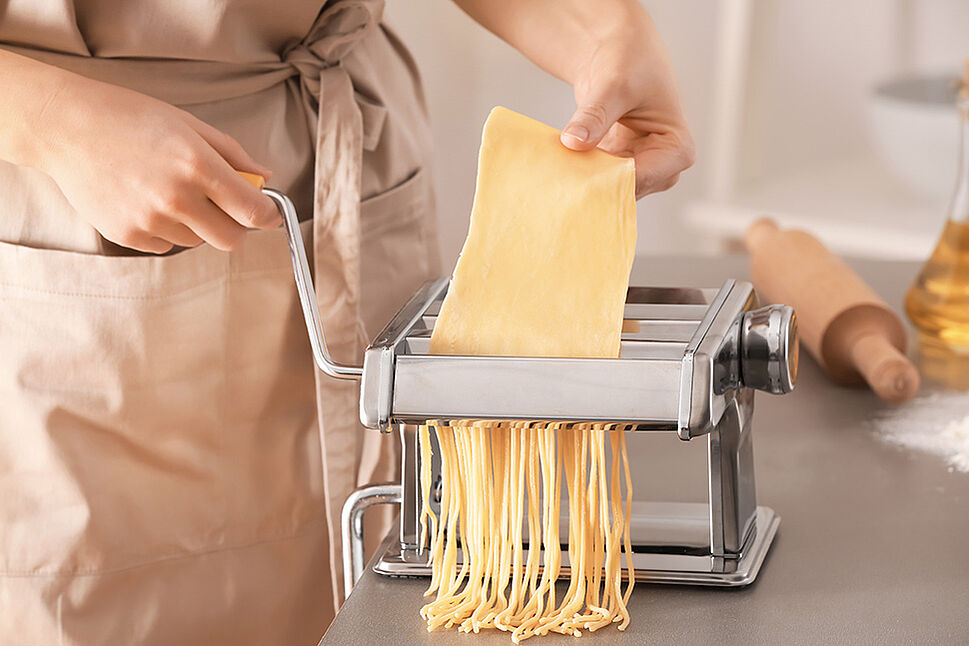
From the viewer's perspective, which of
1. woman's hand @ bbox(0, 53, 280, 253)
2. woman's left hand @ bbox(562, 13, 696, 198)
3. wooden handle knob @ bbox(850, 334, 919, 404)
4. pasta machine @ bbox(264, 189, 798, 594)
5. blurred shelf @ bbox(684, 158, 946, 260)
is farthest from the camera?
blurred shelf @ bbox(684, 158, 946, 260)

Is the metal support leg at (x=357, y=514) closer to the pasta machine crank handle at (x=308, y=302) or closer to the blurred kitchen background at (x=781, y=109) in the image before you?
the pasta machine crank handle at (x=308, y=302)

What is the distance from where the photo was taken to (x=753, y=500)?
2.35 ft

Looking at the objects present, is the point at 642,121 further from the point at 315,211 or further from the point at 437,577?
the point at 437,577

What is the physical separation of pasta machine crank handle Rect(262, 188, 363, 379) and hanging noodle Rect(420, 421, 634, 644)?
57 mm

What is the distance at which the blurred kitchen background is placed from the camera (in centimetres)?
193

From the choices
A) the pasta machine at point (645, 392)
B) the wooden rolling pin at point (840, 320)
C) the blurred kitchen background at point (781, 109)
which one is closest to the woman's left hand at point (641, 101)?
the pasta machine at point (645, 392)

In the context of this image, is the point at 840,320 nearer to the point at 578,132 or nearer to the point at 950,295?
the point at 950,295

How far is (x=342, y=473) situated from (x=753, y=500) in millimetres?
329

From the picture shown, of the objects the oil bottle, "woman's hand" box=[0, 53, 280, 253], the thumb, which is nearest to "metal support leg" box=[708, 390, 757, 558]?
the thumb

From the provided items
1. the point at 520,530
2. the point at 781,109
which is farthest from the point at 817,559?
the point at 781,109

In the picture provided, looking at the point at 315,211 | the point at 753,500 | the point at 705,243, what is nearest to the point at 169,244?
the point at 315,211

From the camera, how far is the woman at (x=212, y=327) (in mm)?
833

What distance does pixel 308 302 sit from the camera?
26.5 inches

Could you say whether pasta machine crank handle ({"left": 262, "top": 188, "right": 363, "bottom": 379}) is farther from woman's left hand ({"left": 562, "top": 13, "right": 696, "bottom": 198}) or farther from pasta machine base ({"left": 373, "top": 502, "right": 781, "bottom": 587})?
woman's left hand ({"left": 562, "top": 13, "right": 696, "bottom": 198})
